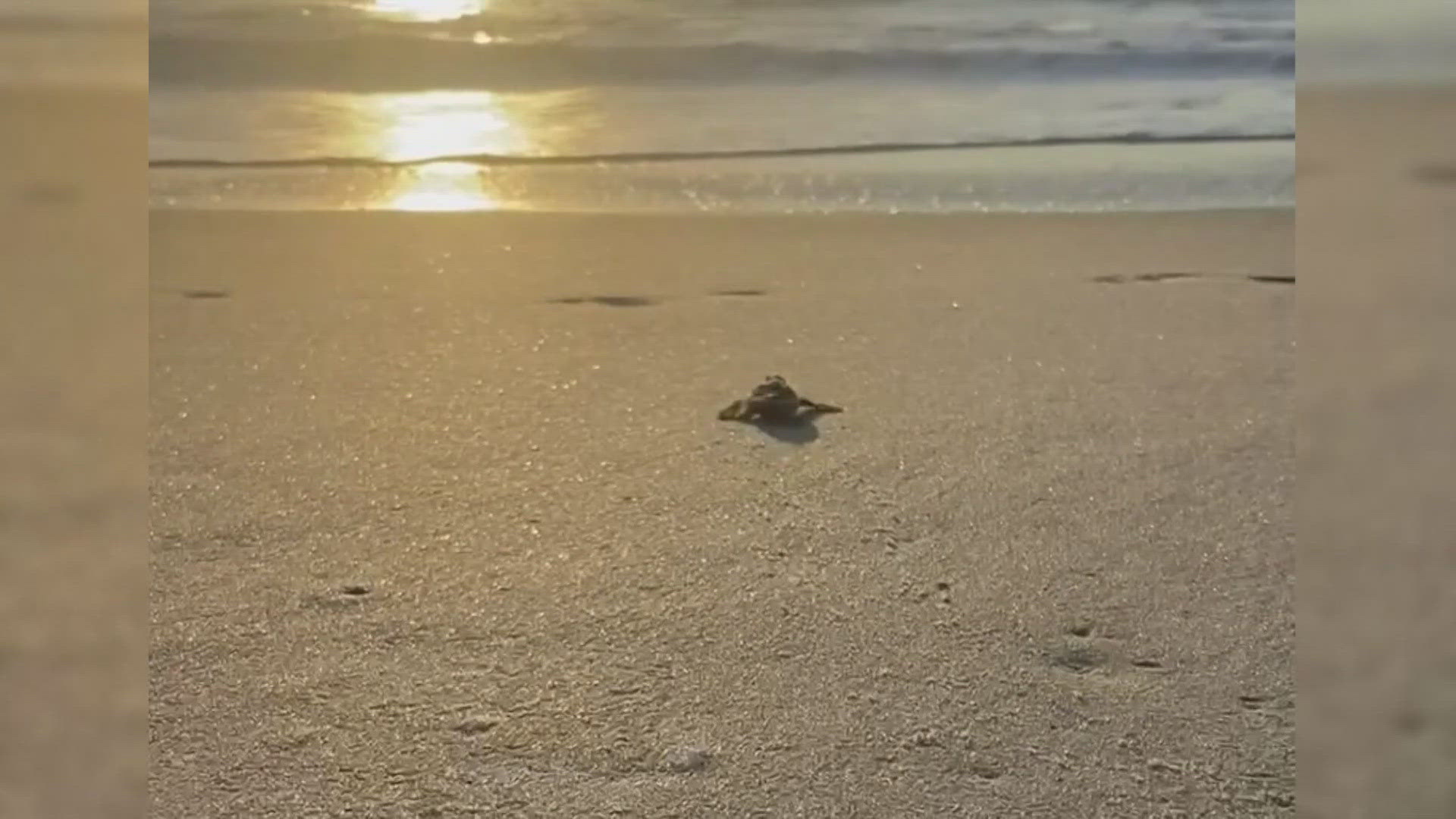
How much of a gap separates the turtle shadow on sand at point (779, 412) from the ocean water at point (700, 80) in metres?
0.74

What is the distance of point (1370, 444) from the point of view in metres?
0.80

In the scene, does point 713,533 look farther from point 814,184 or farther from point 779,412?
point 814,184

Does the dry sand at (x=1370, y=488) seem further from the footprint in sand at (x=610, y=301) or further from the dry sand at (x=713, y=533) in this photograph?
the footprint in sand at (x=610, y=301)

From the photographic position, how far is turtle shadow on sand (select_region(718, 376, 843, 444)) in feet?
3.58

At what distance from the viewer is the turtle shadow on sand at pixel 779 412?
1092mm

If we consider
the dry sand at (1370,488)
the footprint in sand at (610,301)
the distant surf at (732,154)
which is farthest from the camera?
the distant surf at (732,154)

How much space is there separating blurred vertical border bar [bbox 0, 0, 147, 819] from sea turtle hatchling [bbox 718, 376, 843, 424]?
46cm

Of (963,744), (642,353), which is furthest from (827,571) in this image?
(642,353)

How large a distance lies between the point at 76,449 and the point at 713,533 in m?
0.39

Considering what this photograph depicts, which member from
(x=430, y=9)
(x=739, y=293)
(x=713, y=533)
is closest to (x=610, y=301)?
(x=739, y=293)

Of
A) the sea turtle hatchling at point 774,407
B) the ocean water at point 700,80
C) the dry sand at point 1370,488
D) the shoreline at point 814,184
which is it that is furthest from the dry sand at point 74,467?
the ocean water at point 700,80

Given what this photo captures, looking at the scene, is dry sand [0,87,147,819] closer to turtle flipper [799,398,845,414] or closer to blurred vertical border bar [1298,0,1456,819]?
turtle flipper [799,398,845,414]

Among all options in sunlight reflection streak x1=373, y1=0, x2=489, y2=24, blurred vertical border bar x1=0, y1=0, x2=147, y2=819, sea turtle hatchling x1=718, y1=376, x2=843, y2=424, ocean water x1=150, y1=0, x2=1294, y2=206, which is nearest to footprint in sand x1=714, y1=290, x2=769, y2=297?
sea turtle hatchling x1=718, y1=376, x2=843, y2=424

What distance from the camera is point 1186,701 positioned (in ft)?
2.57
